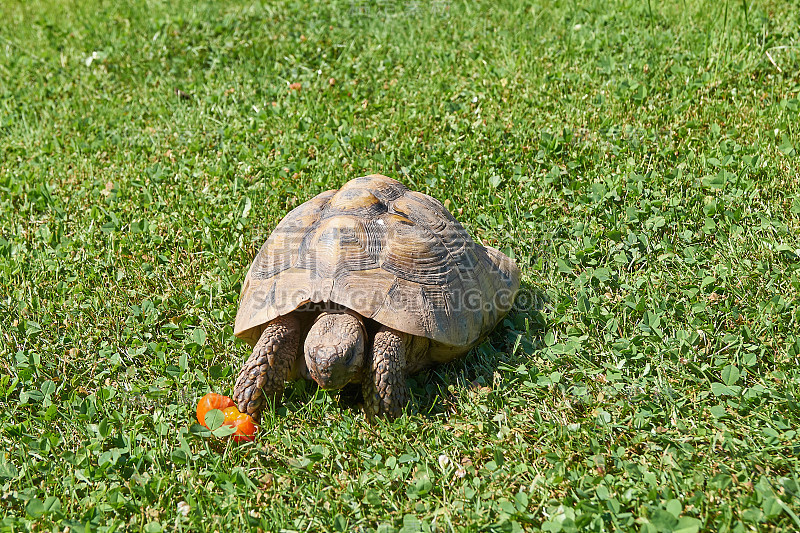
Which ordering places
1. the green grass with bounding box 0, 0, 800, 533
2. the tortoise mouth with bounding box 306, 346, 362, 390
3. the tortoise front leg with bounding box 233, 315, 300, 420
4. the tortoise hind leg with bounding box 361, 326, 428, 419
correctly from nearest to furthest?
the green grass with bounding box 0, 0, 800, 533
the tortoise mouth with bounding box 306, 346, 362, 390
the tortoise hind leg with bounding box 361, 326, 428, 419
the tortoise front leg with bounding box 233, 315, 300, 420

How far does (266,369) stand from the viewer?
10.7 ft

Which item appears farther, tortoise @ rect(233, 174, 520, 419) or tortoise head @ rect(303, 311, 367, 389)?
tortoise @ rect(233, 174, 520, 419)

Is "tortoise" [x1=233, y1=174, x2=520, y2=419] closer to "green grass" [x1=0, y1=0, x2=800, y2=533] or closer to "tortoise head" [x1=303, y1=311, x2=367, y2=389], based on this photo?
"tortoise head" [x1=303, y1=311, x2=367, y2=389]

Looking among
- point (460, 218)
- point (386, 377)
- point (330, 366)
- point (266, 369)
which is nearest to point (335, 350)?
point (330, 366)

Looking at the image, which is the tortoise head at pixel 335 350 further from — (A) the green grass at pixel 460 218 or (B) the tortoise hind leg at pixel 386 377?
(A) the green grass at pixel 460 218

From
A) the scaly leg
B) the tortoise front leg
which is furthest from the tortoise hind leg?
the tortoise front leg

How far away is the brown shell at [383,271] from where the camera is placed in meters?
3.23

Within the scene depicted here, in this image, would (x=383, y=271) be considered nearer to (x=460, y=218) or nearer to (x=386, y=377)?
(x=386, y=377)

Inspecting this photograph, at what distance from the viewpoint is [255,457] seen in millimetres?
3113

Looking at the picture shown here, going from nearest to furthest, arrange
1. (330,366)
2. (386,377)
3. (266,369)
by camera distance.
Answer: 1. (330,366)
2. (386,377)
3. (266,369)

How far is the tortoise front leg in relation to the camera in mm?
3252

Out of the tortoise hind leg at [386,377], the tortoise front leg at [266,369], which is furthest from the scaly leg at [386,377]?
the tortoise front leg at [266,369]

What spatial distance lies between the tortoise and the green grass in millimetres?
177

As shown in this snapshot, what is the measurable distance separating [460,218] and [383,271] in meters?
1.45
